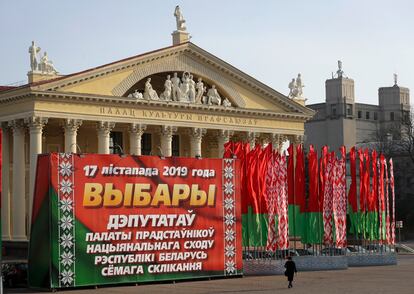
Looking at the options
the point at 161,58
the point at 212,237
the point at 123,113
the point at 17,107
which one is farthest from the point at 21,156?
the point at 212,237

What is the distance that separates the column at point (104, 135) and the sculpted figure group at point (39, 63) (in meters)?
4.76

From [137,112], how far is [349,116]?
7699 centimetres

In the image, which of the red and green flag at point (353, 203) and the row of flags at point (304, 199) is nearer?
the row of flags at point (304, 199)

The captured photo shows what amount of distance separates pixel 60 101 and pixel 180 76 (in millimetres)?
10917

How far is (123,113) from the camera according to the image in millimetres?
61000

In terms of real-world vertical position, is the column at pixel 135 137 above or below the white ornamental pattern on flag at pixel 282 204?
above

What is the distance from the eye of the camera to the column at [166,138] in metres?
63.3

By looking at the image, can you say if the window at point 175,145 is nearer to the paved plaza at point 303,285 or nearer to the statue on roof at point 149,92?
the statue on roof at point 149,92

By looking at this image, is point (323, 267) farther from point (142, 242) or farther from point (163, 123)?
point (163, 123)

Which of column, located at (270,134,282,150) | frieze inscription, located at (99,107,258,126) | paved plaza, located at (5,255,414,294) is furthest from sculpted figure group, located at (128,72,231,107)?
paved plaza, located at (5,255,414,294)

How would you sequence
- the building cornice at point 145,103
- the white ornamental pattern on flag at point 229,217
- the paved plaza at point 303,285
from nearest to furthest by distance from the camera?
the paved plaza at point 303,285 → the white ornamental pattern on flag at point 229,217 → the building cornice at point 145,103

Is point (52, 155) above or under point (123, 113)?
under

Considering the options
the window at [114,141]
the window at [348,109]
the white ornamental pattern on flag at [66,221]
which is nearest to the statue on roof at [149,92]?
the window at [114,141]

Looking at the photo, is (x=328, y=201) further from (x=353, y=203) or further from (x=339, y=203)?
(x=353, y=203)
